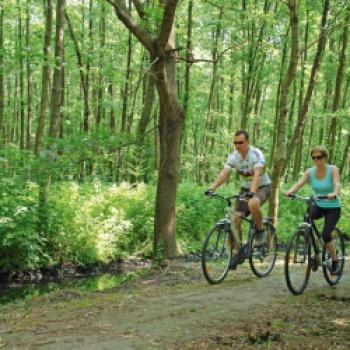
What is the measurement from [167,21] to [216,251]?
443cm

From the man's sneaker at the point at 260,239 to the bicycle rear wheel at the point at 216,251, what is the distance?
0.56 metres

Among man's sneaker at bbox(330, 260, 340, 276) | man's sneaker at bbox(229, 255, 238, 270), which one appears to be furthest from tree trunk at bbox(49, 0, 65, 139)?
man's sneaker at bbox(330, 260, 340, 276)

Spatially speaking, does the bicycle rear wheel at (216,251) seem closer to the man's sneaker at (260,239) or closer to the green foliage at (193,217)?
the man's sneaker at (260,239)

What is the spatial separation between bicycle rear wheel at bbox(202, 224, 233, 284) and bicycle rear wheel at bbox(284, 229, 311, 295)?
3.38ft

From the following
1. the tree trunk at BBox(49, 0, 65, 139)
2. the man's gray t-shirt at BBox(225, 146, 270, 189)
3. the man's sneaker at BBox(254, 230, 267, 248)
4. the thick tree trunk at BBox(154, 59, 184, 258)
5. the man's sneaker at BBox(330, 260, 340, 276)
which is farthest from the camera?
the tree trunk at BBox(49, 0, 65, 139)

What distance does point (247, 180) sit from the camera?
7.84 metres

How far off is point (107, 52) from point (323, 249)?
16071 mm

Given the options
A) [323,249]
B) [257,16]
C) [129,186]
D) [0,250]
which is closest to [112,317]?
[323,249]

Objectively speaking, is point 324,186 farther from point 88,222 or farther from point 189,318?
point 88,222

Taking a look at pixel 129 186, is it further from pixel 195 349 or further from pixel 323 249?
pixel 195 349

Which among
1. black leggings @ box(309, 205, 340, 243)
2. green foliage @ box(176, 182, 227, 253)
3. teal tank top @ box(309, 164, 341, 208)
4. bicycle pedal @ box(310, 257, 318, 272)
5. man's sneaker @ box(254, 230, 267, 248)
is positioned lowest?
green foliage @ box(176, 182, 227, 253)

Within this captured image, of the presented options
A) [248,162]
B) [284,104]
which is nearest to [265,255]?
[248,162]

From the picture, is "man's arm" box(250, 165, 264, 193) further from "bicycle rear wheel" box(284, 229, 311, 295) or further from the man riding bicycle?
"bicycle rear wheel" box(284, 229, 311, 295)

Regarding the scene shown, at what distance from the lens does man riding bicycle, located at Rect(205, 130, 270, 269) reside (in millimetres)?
7461
